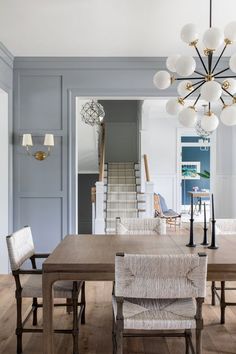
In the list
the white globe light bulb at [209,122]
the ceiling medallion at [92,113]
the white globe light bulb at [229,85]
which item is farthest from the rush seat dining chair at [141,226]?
the ceiling medallion at [92,113]

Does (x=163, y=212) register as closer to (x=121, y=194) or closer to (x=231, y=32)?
(x=121, y=194)

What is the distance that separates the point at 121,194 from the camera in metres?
7.27

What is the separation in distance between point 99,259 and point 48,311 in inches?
17.6

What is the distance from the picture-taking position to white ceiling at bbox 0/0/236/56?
3.30m

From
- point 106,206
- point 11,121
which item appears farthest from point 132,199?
point 11,121

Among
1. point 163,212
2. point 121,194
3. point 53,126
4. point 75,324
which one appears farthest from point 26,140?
point 163,212

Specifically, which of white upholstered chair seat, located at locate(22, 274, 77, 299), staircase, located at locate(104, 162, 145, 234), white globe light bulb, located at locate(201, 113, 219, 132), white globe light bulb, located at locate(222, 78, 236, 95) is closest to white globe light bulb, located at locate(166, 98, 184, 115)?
white globe light bulb, located at locate(201, 113, 219, 132)

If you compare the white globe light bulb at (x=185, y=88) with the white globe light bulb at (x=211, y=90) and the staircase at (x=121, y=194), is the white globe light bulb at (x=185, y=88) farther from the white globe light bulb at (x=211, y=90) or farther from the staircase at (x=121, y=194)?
the staircase at (x=121, y=194)

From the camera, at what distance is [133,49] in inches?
176

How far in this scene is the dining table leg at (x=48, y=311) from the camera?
7.22 feet

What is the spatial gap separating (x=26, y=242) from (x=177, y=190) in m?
7.20

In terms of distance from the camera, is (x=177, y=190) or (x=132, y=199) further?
(x=177, y=190)

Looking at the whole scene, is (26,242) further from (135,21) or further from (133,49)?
(133,49)

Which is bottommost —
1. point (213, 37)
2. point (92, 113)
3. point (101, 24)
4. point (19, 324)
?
point (19, 324)
